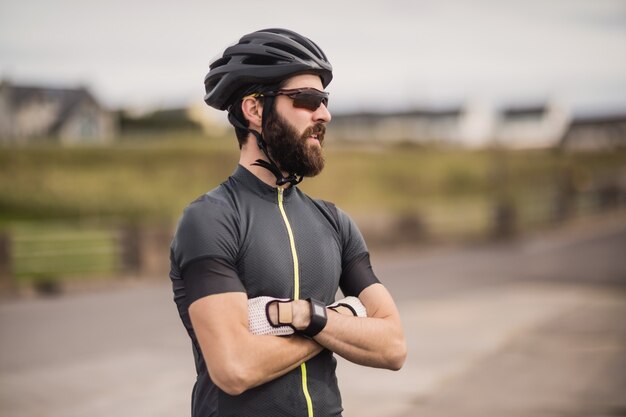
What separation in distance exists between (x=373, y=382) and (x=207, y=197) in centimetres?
566

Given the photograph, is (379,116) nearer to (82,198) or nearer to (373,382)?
(82,198)

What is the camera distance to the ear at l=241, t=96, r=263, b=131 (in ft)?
7.30

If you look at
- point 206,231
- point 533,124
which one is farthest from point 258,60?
point 533,124

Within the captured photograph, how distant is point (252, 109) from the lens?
7.32 feet

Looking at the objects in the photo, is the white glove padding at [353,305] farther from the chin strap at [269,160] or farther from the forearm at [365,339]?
the chin strap at [269,160]

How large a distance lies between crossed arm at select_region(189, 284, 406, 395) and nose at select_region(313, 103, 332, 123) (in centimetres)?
56

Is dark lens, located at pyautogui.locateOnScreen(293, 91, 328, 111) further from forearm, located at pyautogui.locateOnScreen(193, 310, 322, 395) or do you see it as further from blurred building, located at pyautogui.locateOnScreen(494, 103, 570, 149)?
blurred building, located at pyautogui.locateOnScreen(494, 103, 570, 149)

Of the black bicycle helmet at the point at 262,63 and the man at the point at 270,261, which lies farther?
the black bicycle helmet at the point at 262,63

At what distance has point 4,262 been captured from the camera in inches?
505

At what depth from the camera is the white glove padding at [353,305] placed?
2.34 meters

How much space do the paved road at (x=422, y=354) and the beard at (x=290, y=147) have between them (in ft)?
14.8

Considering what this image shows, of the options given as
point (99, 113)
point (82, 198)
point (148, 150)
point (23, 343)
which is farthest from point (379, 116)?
point (23, 343)

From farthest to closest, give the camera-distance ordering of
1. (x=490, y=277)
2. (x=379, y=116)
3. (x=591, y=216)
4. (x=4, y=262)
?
(x=379, y=116)
(x=591, y=216)
(x=490, y=277)
(x=4, y=262)

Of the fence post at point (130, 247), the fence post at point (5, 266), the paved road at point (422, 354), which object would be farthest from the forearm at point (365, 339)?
the fence post at point (130, 247)
